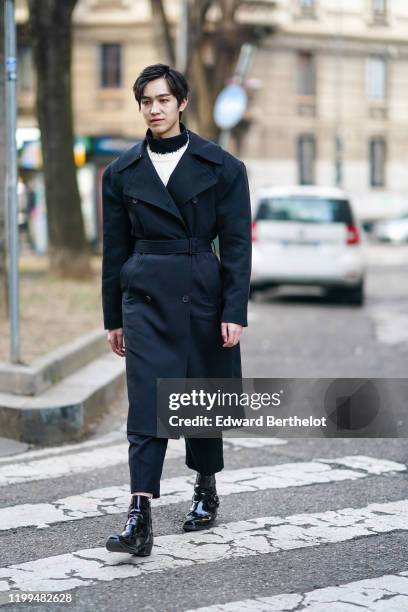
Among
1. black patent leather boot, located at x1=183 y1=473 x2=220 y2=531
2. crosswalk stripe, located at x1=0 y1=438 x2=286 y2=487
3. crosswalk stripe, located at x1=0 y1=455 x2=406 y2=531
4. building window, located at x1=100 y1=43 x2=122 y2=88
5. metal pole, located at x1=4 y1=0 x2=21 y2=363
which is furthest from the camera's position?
building window, located at x1=100 y1=43 x2=122 y2=88

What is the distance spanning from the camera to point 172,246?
4.86 meters

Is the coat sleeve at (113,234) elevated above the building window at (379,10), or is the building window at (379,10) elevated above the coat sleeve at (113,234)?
the building window at (379,10)

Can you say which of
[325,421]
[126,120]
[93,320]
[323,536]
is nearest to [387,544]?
[323,536]

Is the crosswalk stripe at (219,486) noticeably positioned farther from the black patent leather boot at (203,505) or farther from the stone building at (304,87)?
the stone building at (304,87)

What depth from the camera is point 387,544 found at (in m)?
4.96

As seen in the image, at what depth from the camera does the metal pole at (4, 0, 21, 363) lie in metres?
8.04

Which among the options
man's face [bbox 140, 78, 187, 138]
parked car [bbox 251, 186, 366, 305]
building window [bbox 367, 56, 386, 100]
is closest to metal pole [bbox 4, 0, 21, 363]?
man's face [bbox 140, 78, 187, 138]

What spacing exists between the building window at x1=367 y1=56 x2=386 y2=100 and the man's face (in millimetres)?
45842

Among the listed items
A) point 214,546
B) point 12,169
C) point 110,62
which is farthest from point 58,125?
point 110,62

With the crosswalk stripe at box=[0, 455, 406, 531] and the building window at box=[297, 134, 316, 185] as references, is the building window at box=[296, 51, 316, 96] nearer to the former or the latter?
the building window at box=[297, 134, 316, 185]

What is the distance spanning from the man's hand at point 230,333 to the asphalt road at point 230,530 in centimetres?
83

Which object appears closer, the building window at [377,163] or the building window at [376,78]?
the building window at [376,78]

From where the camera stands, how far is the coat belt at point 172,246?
16.0 feet

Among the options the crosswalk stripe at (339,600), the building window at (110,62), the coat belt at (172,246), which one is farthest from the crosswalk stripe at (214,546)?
the building window at (110,62)
